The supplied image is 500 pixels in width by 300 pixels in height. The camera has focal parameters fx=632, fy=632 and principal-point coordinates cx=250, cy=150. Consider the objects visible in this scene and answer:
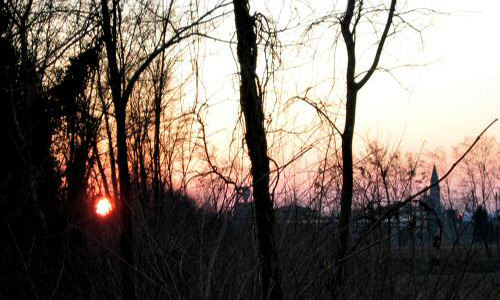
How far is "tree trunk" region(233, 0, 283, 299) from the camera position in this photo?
3.72m

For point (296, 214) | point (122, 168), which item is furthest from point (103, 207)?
point (296, 214)

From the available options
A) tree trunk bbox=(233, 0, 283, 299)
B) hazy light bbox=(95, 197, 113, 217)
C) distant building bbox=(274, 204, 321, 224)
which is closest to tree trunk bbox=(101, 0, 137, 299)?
tree trunk bbox=(233, 0, 283, 299)

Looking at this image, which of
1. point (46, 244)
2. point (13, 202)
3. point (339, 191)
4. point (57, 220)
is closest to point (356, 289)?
point (339, 191)

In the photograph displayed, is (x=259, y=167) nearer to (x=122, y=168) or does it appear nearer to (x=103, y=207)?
(x=122, y=168)

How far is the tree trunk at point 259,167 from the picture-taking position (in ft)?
12.2

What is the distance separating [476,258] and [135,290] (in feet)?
7.18

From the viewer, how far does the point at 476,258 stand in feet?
13.3

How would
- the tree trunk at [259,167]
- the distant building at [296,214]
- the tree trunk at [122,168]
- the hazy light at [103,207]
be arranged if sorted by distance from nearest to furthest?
the tree trunk at [259,167] → the tree trunk at [122,168] → the distant building at [296,214] → the hazy light at [103,207]

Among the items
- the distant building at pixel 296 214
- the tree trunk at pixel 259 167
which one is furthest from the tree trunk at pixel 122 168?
the distant building at pixel 296 214

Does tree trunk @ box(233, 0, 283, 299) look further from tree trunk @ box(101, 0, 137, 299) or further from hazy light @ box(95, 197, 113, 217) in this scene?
hazy light @ box(95, 197, 113, 217)

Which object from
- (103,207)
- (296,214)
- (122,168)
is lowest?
(296,214)

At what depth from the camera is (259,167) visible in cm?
387

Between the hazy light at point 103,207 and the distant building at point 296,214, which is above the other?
the hazy light at point 103,207

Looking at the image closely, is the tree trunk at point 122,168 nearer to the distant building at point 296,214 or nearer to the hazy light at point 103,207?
the distant building at point 296,214
